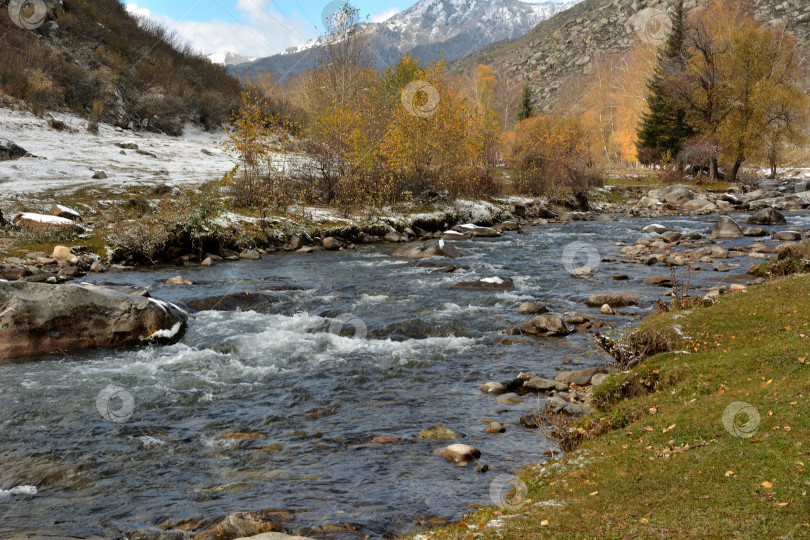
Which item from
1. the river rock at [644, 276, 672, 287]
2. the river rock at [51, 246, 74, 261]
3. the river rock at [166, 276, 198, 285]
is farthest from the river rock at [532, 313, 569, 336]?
the river rock at [51, 246, 74, 261]

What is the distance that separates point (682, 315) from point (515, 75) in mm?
152760

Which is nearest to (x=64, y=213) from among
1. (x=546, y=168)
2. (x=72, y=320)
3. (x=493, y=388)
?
(x=72, y=320)

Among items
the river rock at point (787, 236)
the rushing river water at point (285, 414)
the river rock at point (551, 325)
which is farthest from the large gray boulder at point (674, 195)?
the river rock at point (551, 325)

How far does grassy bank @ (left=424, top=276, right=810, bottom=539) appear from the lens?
13.4 feet

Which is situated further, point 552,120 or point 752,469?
point 552,120

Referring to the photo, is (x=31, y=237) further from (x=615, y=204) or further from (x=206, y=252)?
(x=615, y=204)

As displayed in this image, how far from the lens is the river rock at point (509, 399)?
9195 mm

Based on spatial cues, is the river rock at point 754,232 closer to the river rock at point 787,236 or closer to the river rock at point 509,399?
the river rock at point 787,236

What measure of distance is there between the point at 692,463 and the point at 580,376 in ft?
15.2

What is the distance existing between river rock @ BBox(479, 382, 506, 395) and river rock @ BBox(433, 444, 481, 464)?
2249 mm

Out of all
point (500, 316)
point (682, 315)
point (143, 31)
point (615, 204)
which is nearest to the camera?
point (682, 315)

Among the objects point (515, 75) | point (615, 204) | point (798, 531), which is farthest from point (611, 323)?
point (515, 75)

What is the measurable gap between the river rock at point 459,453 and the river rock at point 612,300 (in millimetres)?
8720

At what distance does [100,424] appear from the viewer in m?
8.36
